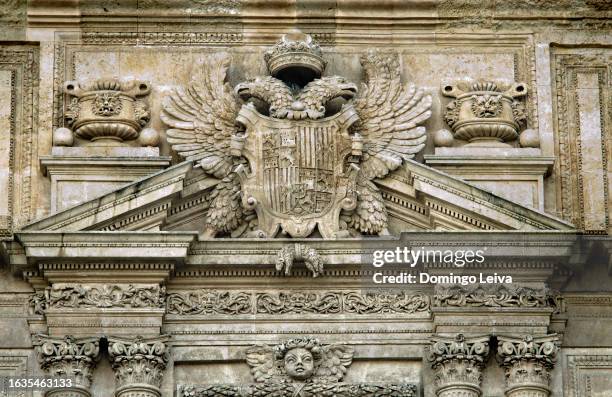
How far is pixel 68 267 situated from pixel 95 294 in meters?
0.36

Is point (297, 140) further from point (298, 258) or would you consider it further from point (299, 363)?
point (299, 363)

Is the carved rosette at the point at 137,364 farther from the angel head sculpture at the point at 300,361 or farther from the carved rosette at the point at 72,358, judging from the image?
the angel head sculpture at the point at 300,361

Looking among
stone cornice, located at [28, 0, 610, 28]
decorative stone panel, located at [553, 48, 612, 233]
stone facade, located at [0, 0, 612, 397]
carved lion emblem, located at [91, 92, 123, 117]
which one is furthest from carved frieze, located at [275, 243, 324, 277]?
stone cornice, located at [28, 0, 610, 28]

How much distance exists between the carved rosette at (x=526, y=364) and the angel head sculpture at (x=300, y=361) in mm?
1458

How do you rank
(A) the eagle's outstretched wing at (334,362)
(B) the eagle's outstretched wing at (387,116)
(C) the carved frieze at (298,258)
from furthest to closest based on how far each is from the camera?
(B) the eagle's outstretched wing at (387,116) → (C) the carved frieze at (298,258) → (A) the eagle's outstretched wing at (334,362)

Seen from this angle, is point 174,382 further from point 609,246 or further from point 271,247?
point 609,246

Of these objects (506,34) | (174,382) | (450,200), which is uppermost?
(506,34)

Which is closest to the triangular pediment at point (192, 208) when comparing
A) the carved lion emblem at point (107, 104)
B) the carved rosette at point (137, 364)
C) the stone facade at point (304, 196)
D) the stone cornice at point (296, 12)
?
the stone facade at point (304, 196)

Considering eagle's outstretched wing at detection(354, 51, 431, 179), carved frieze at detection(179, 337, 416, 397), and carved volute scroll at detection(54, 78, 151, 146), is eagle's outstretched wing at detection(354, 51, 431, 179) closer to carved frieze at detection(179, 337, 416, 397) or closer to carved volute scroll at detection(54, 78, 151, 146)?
carved frieze at detection(179, 337, 416, 397)

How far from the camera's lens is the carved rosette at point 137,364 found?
2498 cm

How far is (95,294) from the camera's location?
2536 cm

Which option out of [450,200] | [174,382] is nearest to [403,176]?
[450,200]

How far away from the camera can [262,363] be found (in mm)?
25281

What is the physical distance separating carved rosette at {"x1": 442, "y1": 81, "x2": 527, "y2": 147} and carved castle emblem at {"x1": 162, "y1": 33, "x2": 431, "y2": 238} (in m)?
0.31
